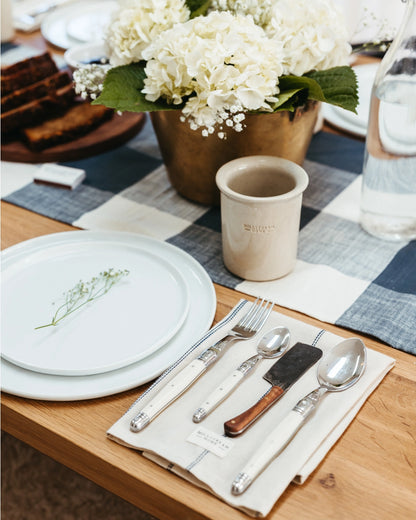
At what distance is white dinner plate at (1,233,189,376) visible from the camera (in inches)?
30.1

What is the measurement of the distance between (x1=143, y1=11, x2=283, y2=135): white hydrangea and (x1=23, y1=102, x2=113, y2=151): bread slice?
1.34ft

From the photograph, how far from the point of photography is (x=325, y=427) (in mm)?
665

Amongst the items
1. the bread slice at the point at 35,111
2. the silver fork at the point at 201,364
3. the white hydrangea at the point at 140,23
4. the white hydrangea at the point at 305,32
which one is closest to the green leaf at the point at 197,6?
the white hydrangea at the point at 140,23

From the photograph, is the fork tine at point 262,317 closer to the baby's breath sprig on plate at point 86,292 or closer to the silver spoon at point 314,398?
the silver spoon at point 314,398

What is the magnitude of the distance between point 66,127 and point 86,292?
0.50 meters

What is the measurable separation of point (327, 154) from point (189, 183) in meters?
0.32

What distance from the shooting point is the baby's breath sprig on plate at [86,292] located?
84 centimetres

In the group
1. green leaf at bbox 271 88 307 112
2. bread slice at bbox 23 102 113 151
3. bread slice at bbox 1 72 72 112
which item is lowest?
bread slice at bbox 23 102 113 151

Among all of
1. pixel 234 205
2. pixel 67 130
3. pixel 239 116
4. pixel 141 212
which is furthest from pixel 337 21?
pixel 67 130

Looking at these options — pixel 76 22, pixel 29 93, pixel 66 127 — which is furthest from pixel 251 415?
pixel 76 22

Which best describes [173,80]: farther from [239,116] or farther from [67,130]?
[67,130]

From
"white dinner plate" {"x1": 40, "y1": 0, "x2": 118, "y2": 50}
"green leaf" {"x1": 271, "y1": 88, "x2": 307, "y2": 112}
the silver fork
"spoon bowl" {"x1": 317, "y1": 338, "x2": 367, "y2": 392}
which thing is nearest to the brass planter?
"green leaf" {"x1": 271, "y1": 88, "x2": 307, "y2": 112}

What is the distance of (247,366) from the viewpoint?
74 cm

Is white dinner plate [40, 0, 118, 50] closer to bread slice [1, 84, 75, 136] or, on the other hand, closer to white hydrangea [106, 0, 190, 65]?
bread slice [1, 84, 75, 136]
